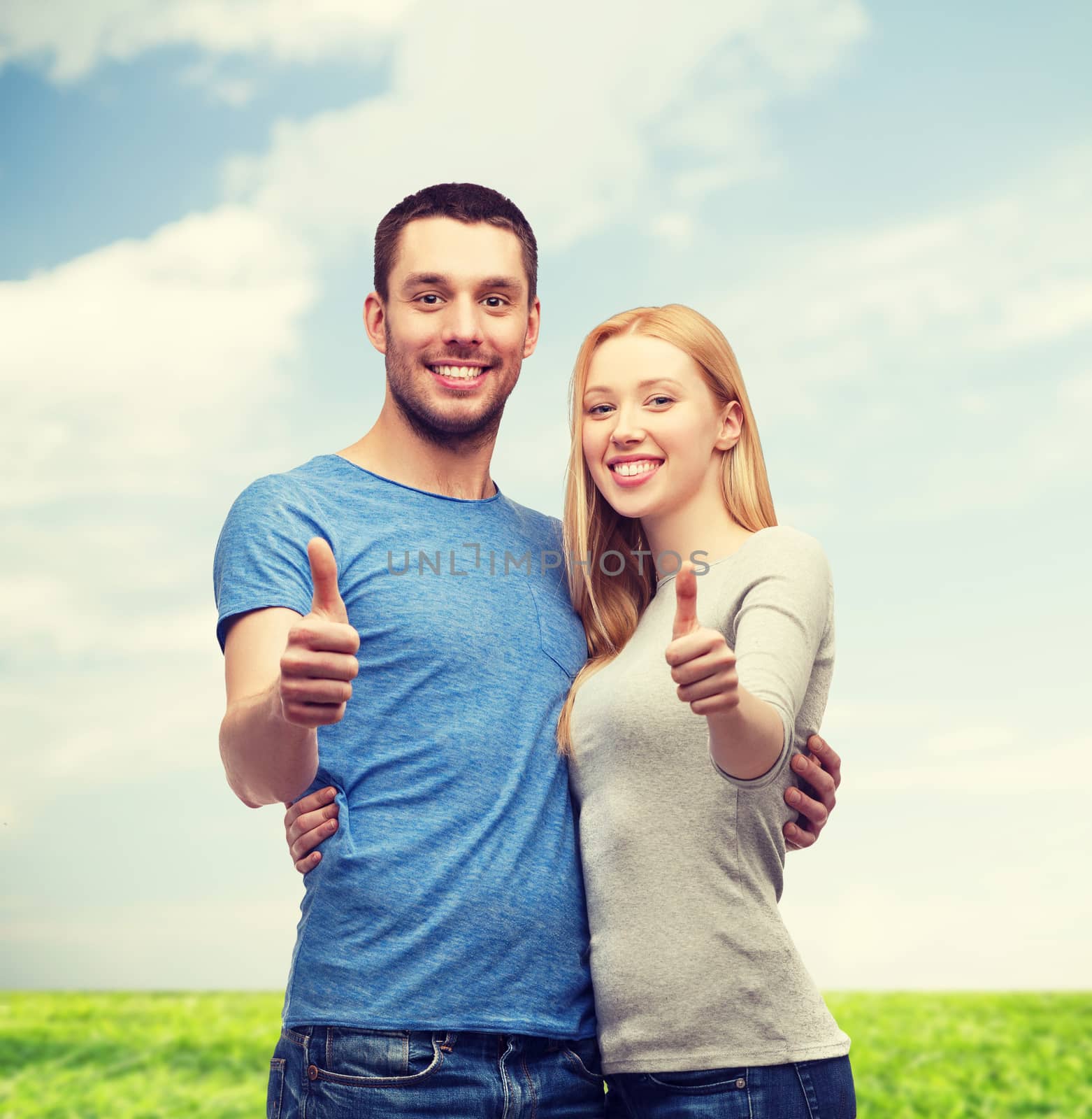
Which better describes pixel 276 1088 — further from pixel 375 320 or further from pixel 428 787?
pixel 375 320

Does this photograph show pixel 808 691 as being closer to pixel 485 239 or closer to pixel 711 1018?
pixel 711 1018

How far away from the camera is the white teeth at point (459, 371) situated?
2.90 m

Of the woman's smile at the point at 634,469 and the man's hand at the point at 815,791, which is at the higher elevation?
the woman's smile at the point at 634,469

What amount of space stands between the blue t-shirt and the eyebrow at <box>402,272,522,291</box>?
586mm

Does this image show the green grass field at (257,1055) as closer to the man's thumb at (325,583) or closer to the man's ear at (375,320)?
the man's ear at (375,320)

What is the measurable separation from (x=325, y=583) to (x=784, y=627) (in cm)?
87

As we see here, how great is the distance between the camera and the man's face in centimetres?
289

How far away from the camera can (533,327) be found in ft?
10.4

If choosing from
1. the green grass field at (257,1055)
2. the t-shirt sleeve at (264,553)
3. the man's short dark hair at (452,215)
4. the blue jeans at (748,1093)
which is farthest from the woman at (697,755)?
the green grass field at (257,1055)

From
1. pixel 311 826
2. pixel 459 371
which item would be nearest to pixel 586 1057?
pixel 311 826

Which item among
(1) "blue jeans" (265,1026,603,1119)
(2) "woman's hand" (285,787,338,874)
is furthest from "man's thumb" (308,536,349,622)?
(1) "blue jeans" (265,1026,603,1119)

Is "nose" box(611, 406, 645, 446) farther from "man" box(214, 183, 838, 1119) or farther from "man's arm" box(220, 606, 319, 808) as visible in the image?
"man's arm" box(220, 606, 319, 808)

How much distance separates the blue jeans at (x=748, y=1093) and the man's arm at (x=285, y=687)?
2.90ft

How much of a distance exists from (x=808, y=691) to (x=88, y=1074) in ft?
19.1
